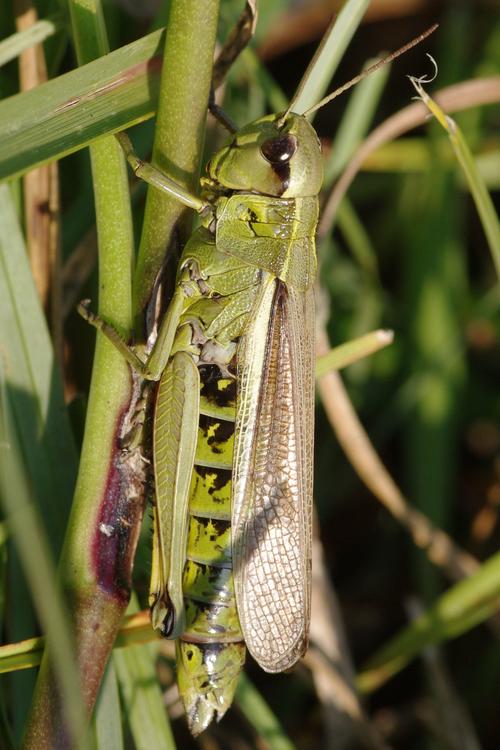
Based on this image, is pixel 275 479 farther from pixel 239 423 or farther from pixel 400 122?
pixel 400 122

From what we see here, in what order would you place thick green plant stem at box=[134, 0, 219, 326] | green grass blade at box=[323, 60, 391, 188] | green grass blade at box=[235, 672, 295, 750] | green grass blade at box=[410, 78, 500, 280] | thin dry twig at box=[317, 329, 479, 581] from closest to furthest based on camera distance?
thick green plant stem at box=[134, 0, 219, 326] < green grass blade at box=[410, 78, 500, 280] < green grass blade at box=[235, 672, 295, 750] < thin dry twig at box=[317, 329, 479, 581] < green grass blade at box=[323, 60, 391, 188]

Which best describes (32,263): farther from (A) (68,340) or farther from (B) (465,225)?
(B) (465,225)

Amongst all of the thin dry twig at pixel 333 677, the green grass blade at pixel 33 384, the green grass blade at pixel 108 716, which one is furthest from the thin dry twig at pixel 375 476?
the green grass blade at pixel 108 716

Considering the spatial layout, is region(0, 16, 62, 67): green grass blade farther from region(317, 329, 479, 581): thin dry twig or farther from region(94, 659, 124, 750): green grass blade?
region(94, 659, 124, 750): green grass blade

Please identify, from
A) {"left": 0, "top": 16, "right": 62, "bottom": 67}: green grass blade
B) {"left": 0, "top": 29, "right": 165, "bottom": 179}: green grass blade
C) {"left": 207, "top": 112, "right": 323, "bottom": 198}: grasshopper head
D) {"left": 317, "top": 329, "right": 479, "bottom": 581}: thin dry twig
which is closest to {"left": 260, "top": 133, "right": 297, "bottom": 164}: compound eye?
{"left": 207, "top": 112, "right": 323, "bottom": 198}: grasshopper head

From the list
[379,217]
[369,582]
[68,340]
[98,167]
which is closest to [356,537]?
[369,582]

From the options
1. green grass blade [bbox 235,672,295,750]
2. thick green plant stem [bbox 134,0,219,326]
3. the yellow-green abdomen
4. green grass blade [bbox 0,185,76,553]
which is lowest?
green grass blade [bbox 235,672,295,750]

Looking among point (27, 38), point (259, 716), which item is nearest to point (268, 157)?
point (27, 38)
